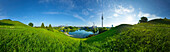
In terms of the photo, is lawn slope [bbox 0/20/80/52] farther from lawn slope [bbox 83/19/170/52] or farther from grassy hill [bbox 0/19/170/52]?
lawn slope [bbox 83/19/170/52]

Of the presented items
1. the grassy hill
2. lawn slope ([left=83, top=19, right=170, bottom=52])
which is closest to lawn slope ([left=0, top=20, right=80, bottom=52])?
the grassy hill

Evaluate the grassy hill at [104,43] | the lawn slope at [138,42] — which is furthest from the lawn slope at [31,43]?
the lawn slope at [138,42]

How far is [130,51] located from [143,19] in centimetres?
4867

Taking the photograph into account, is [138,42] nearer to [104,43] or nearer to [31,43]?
[104,43]

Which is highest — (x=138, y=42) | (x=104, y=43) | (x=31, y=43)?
(x=138, y=42)

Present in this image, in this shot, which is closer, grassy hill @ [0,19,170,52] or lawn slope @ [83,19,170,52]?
lawn slope @ [83,19,170,52]

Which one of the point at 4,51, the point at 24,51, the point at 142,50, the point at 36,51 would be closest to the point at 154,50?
the point at 142,50

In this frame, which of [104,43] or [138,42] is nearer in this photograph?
[138,42]

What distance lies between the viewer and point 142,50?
16.2ft

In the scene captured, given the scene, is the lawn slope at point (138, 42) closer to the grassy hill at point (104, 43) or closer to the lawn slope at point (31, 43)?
the grassy hill at point (104, 43)

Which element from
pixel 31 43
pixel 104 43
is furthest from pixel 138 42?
pixel 31 43

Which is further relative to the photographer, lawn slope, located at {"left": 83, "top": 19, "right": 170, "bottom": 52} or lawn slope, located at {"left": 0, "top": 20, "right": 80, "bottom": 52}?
lawn slope, located at {"left": 0, "top": 20, "right": 80, "bottom": 52}

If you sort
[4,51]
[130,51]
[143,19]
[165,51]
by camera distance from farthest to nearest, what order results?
[143,19], [130,51], [4,51], [165,51]

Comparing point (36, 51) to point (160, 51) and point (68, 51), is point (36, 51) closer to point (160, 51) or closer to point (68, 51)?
point (68, 51)
